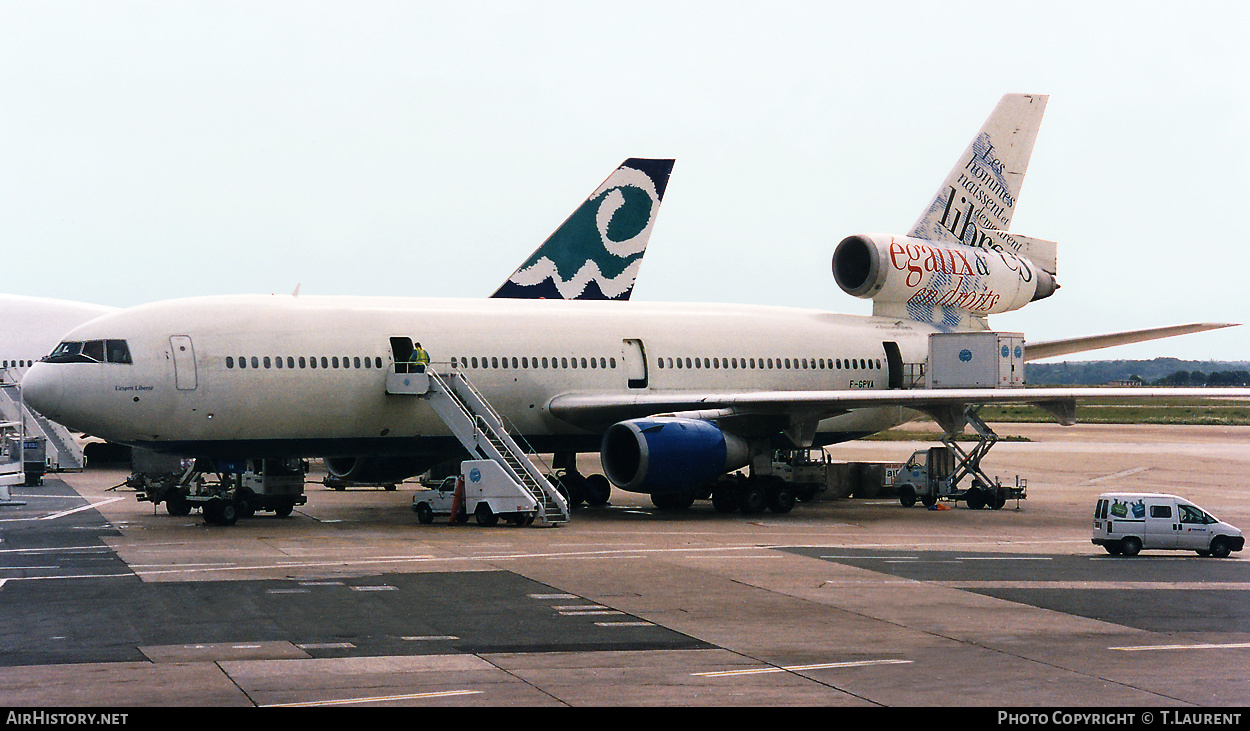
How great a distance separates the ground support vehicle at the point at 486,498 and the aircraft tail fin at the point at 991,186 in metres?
17.7

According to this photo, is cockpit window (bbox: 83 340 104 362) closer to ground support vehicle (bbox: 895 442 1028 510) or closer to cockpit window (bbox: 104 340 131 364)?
cockpit window (bbox: 104 340 131 364)

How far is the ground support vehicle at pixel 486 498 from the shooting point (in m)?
31.5

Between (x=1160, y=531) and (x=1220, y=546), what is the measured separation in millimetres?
1098

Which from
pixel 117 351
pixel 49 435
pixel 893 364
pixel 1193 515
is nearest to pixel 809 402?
pixel 893 364

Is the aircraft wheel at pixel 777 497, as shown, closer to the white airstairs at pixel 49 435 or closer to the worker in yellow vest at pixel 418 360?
the worker in yellow vest at pixel 418 360

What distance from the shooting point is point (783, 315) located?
42.0 metres

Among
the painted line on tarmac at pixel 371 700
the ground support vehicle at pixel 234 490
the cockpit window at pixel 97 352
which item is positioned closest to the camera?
the painted line on tarmac at pixel 371 700

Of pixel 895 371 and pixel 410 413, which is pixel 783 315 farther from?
pixel 410 413

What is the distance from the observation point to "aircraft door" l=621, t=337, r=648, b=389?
3759 centimetres

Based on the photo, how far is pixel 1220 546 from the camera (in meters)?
26.6

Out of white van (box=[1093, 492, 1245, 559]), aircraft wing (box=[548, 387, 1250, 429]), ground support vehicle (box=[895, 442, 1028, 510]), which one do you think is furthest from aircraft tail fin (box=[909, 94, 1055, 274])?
white van (box=[1093, 492, 1245, 559])

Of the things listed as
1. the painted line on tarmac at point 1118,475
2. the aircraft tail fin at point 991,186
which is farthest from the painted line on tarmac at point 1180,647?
the painted line on tarmac at point 1118,475

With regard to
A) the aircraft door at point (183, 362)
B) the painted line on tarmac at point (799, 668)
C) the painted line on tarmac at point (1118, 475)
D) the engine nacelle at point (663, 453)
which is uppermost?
the aircraft door at point (183, 362)

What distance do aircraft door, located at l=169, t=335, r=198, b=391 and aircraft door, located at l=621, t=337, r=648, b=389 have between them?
11.5 meters
